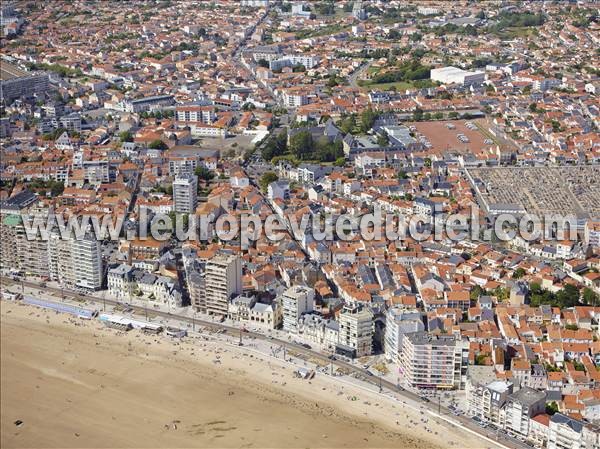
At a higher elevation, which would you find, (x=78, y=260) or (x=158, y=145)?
(x=158, y=145)

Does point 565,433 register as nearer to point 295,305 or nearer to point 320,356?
point 320,356

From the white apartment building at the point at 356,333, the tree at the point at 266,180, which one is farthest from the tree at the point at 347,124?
the white apartment building at the point at 356,333

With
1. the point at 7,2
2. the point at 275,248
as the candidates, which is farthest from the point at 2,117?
the point at 7,2

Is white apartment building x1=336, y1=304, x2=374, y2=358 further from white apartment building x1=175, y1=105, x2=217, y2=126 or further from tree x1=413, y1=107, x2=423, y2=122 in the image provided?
white apartment building x1=175, y1=105, x2=217, y2=126

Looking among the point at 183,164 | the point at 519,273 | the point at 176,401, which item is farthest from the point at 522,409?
the point at 183,164

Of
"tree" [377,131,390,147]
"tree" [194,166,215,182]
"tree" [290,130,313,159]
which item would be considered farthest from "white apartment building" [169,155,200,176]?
"tree" [377,131,390,147]

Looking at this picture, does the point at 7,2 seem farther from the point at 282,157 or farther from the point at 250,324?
the point at 250,324
